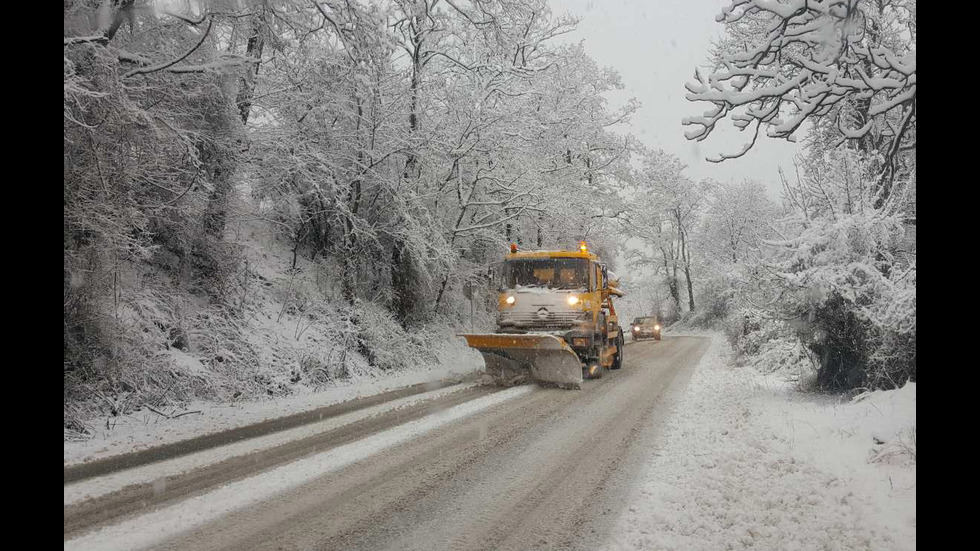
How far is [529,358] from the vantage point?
11867 mm

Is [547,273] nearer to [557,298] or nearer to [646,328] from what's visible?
[557,298]

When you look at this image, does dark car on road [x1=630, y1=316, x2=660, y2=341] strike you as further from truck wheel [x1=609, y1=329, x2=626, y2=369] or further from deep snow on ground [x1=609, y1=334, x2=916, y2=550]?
deep snow on ground [x1=609, y1=334, x2=916, y2=550]

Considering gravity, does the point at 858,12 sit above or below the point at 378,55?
below

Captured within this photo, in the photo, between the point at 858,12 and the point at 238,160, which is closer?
the point at 858,12

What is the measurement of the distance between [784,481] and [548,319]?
294 inches

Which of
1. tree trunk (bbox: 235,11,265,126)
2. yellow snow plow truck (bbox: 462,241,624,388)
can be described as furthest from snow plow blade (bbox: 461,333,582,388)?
tree trunk (bbox: 235,11,265,126)

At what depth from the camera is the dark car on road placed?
33250 mm

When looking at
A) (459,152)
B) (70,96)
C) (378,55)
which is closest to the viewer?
(70,96)

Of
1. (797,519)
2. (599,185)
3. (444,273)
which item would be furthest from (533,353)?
(599,185)

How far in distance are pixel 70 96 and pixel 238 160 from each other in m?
4.80

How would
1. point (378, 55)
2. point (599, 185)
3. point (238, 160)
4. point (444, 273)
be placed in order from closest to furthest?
point (378, 55)
point (238, 160)
point (444, 273)
point (599, 185)
